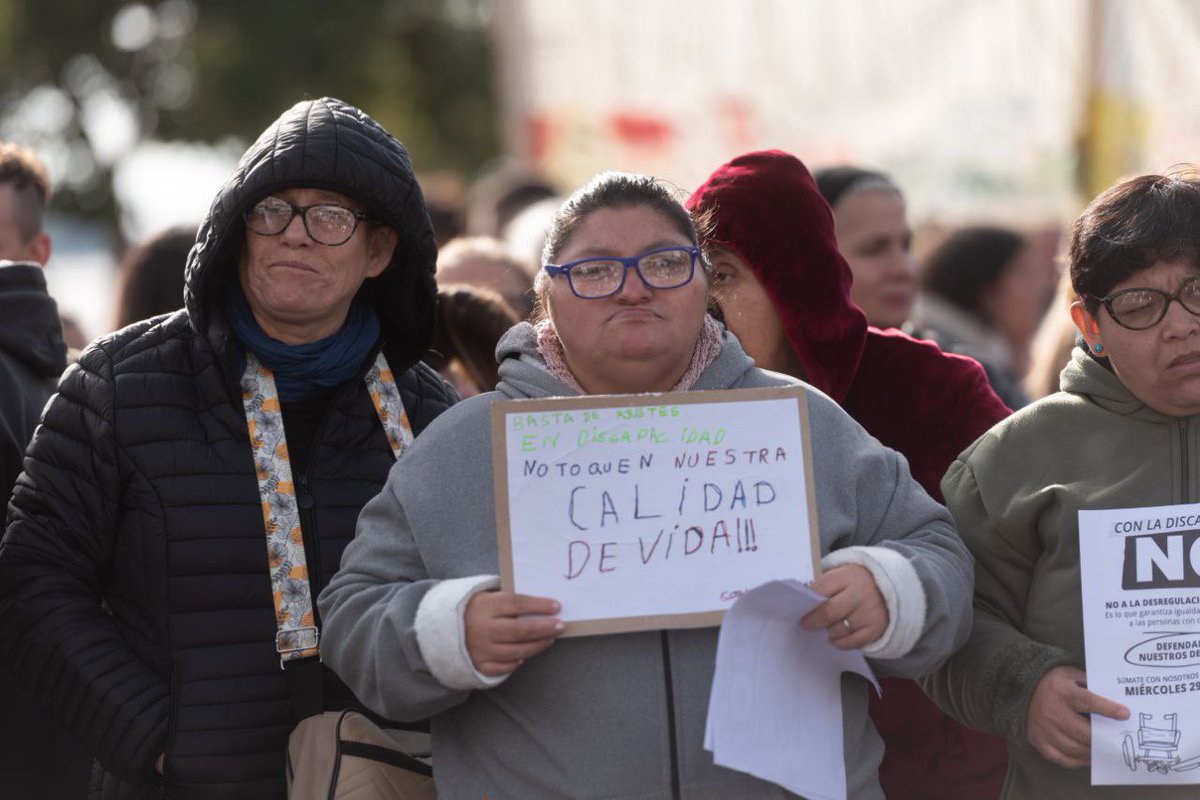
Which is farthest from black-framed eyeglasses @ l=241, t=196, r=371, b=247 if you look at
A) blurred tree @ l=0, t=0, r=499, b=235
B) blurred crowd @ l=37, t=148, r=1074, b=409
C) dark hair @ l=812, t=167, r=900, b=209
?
blurred tree @ l=0, t=0, r=499, b=235

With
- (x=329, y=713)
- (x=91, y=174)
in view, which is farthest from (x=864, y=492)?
(x=91, y=174)

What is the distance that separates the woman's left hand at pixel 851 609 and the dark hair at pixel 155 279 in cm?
270

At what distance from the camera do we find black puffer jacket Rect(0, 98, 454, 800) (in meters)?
3.26

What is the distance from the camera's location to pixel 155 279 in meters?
4.97

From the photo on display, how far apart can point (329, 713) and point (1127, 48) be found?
21.6 feet

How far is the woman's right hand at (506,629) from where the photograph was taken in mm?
2721

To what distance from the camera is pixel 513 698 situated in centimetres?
289

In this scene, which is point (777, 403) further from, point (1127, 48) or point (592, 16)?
point (592, 16)

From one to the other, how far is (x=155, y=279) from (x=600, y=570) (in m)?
2.60

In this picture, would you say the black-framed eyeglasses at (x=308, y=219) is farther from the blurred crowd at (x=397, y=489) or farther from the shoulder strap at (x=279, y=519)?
the shoulder strap at (x=279, y=519)

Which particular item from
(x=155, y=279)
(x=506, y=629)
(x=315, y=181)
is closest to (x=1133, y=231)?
(x=506, y=629)

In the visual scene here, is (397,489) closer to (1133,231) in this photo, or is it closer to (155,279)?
(1133,231)

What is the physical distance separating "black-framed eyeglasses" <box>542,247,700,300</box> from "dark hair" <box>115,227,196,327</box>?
7.41 ft

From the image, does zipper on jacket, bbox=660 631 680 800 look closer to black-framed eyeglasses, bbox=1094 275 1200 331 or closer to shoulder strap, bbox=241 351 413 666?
shoulder strap, bbox=241 351 413 666
